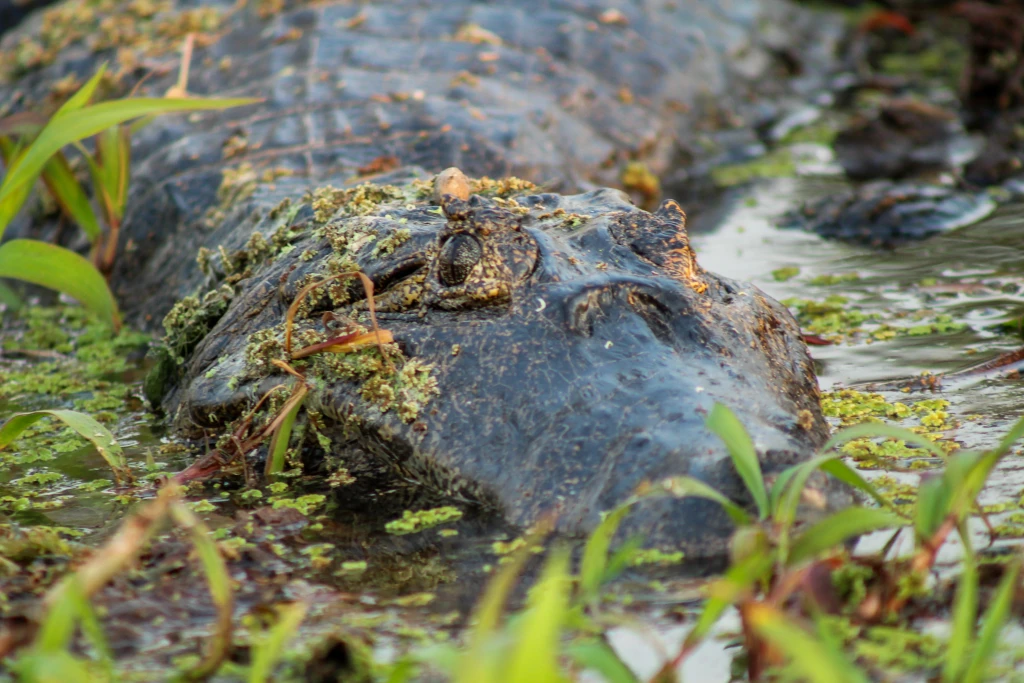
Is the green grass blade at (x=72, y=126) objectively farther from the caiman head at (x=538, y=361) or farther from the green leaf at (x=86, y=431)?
the green leaf at (x=86, y=431)

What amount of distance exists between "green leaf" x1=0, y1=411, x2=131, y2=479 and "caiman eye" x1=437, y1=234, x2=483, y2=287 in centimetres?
101

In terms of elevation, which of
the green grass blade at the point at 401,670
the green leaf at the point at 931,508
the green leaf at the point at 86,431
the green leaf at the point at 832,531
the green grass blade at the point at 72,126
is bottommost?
the green leaf at the point at 86,431

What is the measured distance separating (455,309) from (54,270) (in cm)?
140

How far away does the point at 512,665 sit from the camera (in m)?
1.65

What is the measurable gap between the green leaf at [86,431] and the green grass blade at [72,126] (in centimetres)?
80

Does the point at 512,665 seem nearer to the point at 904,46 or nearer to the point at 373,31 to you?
the point at 373,31

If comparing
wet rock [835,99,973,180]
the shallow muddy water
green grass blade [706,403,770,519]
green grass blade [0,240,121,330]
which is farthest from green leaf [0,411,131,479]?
wet rock [835,99,973,180]

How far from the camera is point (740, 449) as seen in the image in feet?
7.48

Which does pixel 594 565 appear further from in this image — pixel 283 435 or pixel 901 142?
pixel 901 142

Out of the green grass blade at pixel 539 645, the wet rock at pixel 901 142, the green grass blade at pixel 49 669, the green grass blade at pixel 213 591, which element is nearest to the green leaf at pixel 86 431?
the green grass blade at pixel 213 591

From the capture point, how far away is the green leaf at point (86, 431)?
313 centimetres

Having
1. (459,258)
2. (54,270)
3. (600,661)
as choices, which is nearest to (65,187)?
(54,270)

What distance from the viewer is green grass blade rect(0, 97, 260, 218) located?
3.58 metres

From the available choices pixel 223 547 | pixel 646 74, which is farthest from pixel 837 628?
pixel 646 74
